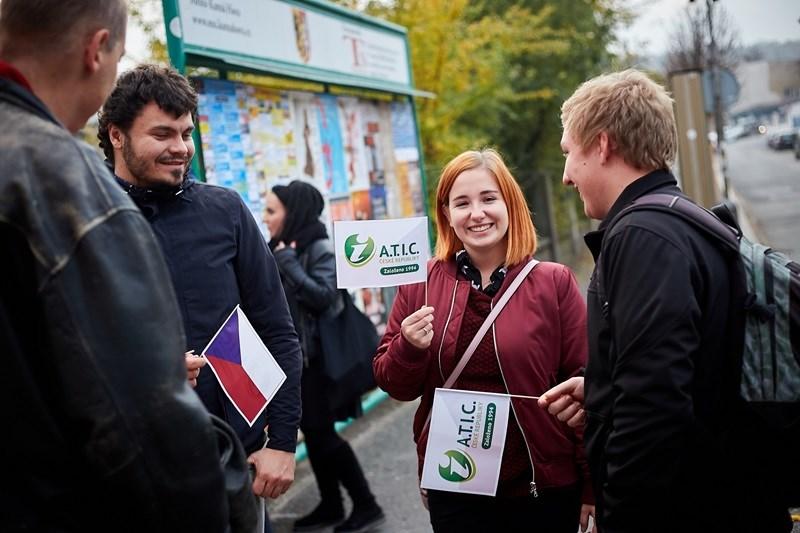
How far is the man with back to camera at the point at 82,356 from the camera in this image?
139 cm

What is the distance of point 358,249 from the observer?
117 inches

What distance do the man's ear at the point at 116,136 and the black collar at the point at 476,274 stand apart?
1.20 meters

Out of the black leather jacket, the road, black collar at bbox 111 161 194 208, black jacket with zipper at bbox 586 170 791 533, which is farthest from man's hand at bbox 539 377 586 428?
the road

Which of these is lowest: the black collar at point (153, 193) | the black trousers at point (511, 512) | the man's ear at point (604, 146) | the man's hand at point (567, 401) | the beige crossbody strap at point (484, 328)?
the black trousers at point (511, 512)

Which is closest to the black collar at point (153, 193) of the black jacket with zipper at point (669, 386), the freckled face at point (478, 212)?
the freckled face at point (478, 212)

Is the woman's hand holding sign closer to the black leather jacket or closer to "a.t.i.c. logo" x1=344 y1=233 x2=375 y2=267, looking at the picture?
"a.t.i.c. logo" x1=344 y1=233 x2=375 y2=267

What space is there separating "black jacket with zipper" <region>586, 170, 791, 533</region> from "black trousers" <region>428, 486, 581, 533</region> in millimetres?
648

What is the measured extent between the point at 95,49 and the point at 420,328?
58.6 inches

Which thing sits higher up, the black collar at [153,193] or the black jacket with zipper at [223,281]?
the black collar at [153,193]

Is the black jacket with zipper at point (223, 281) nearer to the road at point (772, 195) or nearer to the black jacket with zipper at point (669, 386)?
the black jacket with zipper at point (669, 386)

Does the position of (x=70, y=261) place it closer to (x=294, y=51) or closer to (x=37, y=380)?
(x=37, y=380)

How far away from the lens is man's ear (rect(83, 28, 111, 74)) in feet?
5.16

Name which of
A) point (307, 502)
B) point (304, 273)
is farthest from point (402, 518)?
point (304, 273)

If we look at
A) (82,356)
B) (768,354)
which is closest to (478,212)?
(768,354)
